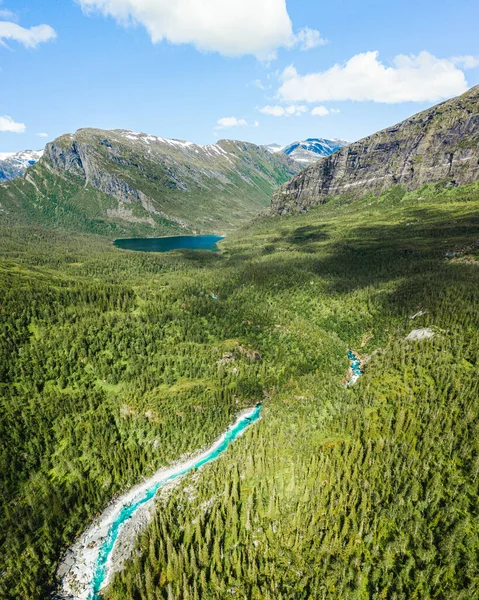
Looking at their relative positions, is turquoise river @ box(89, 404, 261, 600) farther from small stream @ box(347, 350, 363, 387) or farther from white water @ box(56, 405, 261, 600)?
small stream @ box(347, 350, 363, 387)

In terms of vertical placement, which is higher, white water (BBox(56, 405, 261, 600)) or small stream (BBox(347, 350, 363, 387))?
small stream (BBox(347, 350, 363, 387))

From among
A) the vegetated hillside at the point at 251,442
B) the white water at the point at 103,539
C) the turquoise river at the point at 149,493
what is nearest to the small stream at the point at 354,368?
the vegetated hillside at the point at 251,442

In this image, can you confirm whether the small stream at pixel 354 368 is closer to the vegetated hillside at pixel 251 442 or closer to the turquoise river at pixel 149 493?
the vegetated hillside at pixel 251 442

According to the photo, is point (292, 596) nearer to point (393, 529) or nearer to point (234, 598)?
point (234, 598)

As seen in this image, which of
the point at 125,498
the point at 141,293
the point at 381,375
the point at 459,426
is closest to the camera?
the point at 459,426

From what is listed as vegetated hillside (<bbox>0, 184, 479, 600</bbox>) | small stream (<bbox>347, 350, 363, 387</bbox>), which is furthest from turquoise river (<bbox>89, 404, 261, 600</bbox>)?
small stream (<bbox>347, 350, 363, 387</bbox>)

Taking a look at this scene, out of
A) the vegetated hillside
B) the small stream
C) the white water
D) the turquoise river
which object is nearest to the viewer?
the vegetated hillside

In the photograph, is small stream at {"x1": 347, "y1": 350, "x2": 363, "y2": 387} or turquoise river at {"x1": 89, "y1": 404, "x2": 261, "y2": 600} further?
small stream at {"x1": 347, "y1": 350, "x2": 363, "y2": 387}

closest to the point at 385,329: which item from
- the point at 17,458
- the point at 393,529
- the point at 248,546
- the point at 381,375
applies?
the point at 381,375
